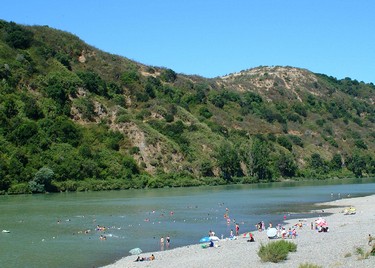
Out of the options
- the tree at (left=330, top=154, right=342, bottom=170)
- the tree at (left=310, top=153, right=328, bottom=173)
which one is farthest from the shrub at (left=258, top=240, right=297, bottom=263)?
the tree at (left=330, top=154, right=342, bottom=170)

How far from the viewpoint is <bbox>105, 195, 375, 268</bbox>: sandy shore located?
2886 cm

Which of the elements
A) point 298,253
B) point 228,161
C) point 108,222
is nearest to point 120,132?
point 228,161

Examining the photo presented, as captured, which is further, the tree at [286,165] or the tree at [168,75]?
the tree at [168,75]

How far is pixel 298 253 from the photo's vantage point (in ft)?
105

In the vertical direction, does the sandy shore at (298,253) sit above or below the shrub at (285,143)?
below

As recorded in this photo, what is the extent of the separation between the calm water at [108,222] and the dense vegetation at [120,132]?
20619mm

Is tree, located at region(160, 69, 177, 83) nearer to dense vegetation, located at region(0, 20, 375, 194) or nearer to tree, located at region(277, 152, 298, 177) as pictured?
dense vegetation, located at region(0, 20, 375, 194)

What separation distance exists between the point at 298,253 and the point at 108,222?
29.0 m

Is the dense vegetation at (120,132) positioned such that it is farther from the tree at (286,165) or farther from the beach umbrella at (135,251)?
the beach umbrella at (135,251)

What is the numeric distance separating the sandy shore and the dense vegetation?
6267cm

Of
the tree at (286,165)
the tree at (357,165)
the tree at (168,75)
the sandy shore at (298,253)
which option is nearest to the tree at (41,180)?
the sandy shore at (298,253)

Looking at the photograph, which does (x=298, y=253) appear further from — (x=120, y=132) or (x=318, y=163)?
(x=318, y=163)

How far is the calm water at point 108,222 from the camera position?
38250 mm

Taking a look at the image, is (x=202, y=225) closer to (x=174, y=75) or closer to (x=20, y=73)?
(x=20, y=73)
